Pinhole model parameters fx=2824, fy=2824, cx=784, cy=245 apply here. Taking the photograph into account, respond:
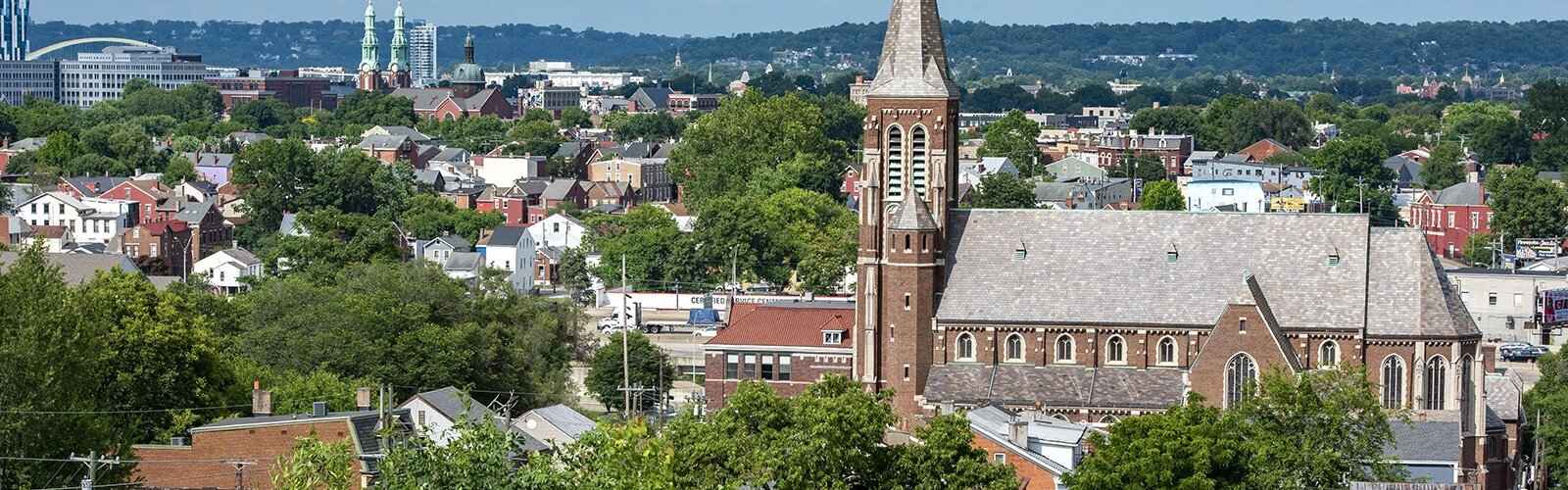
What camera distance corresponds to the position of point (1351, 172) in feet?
604

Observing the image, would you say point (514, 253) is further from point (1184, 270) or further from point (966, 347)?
point (1184, 270)

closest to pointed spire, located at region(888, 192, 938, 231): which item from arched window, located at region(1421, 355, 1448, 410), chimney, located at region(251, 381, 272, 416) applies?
arched window, located at region(1421, 355, 1448, 410)

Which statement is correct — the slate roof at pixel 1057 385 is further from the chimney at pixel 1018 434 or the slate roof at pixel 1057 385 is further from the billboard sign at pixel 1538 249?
the billboard sign at pixel 1538 249

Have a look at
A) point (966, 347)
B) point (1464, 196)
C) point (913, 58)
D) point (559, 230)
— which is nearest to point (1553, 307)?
point (1464, 196)

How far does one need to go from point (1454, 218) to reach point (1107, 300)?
89.6 m

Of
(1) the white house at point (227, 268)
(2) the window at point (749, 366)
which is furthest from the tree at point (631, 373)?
(1) the white house at point (227, 268)

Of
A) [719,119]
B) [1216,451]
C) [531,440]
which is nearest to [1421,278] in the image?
[1216,451]

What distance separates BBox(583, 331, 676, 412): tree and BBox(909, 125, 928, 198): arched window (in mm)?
17298

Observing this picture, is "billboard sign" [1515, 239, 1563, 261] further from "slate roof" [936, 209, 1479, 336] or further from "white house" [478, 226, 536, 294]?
"slate roof" [936, 209, 1479, 336]

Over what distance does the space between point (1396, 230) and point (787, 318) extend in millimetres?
19247

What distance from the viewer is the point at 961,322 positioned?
2931 inches

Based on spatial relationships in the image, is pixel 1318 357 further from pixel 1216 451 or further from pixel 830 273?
pixel 830 273

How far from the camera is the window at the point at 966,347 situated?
245ft

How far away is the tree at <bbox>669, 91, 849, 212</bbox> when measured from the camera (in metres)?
169
